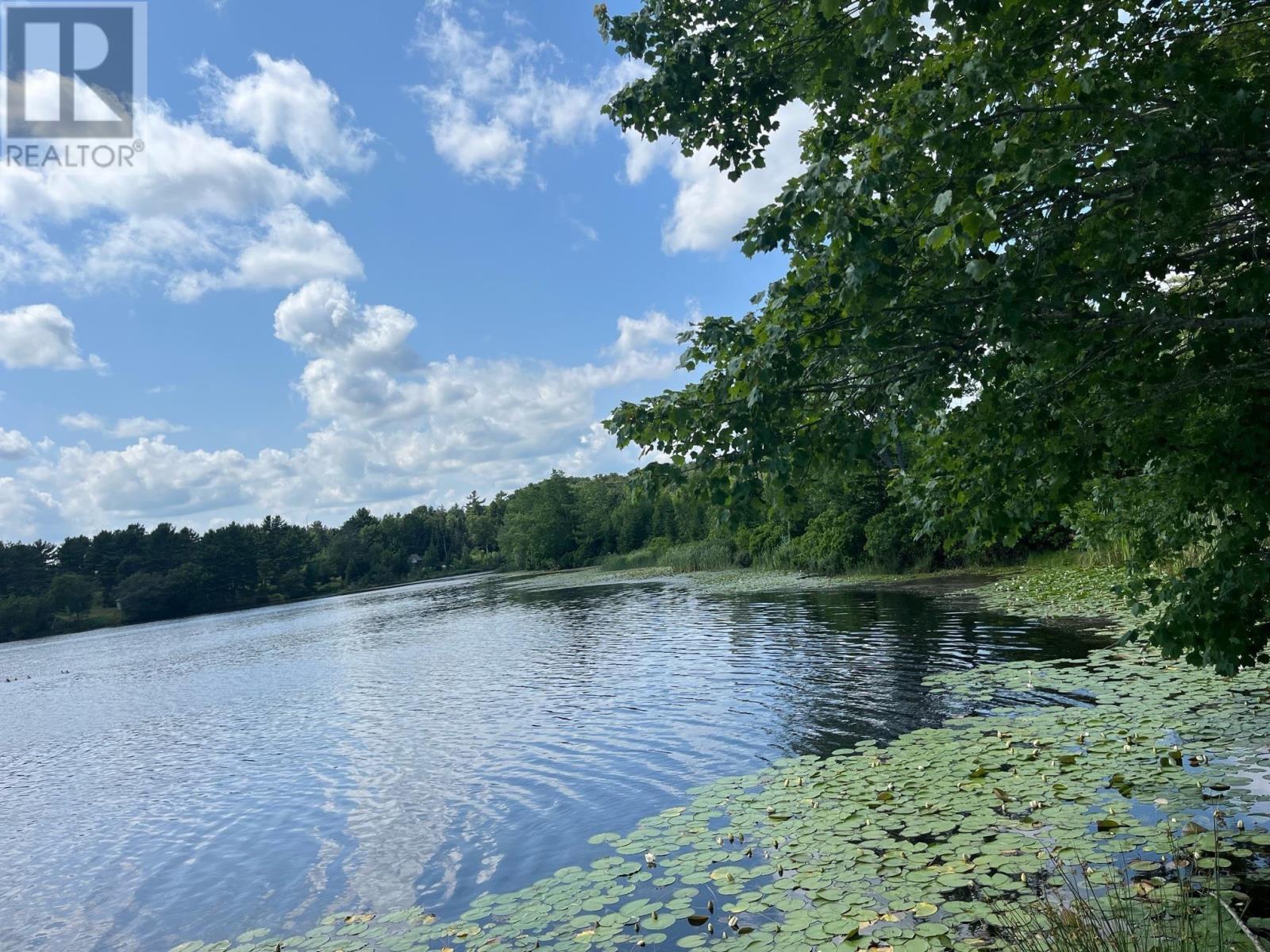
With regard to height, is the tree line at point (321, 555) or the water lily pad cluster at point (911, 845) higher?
the tree line at point (321, 555)

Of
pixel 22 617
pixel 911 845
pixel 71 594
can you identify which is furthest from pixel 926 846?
pixel 71 594

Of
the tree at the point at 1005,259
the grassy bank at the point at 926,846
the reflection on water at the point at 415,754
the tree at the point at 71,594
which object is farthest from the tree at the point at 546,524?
the tree at the point at 1005,259

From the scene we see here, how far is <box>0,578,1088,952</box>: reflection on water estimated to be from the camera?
9.00m

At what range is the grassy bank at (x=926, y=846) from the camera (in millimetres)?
5871

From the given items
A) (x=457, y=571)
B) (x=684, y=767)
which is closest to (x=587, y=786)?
(x=684, y=767)

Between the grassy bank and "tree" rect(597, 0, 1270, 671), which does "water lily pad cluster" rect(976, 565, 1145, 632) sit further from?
"tree" rect(597, 0, 1270, 671)

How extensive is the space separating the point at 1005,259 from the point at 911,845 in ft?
16.9

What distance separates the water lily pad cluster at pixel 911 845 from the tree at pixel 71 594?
103712 millimetres

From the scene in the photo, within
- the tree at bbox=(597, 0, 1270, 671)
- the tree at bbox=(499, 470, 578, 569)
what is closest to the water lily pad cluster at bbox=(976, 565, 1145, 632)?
the tree at bbox=(597, 0, 1270, 671)

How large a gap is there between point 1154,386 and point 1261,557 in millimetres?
1513

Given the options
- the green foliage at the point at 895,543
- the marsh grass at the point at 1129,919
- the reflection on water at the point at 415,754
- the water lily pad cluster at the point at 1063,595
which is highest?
the green foliage at the point at 895,543

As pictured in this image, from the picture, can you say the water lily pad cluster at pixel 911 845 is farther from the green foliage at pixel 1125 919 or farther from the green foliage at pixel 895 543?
the green foliage at pixel 895 543

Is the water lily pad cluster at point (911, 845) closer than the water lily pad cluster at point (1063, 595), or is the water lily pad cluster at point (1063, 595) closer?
the water lily pad cluster at point (911, 845)

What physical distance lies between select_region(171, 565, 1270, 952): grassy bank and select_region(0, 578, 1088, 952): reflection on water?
0.85 meters
